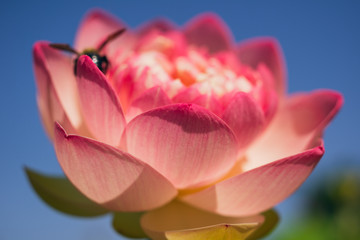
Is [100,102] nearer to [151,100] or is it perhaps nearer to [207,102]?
[151,100]

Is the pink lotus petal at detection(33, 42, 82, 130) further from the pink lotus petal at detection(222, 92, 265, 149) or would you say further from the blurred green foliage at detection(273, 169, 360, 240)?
the blurred green foliage at detection(273, 169, 360, 240)

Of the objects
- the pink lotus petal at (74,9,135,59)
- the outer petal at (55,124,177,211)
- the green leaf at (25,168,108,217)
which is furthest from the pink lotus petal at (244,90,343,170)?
the pink lotus petal at (74,9,135,59)

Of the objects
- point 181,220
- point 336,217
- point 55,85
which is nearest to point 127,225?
point 181,220

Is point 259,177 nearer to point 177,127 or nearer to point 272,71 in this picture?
point 177,127

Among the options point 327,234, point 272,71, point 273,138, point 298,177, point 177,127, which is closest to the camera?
point 177,127

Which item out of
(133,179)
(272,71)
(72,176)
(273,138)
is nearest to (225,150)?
(133,179)

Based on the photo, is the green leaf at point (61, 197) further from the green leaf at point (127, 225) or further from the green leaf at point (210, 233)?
the green leaf at point (210, 233)

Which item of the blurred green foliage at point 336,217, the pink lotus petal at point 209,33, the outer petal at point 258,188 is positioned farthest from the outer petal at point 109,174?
the blurred green foliage at point 336,217
